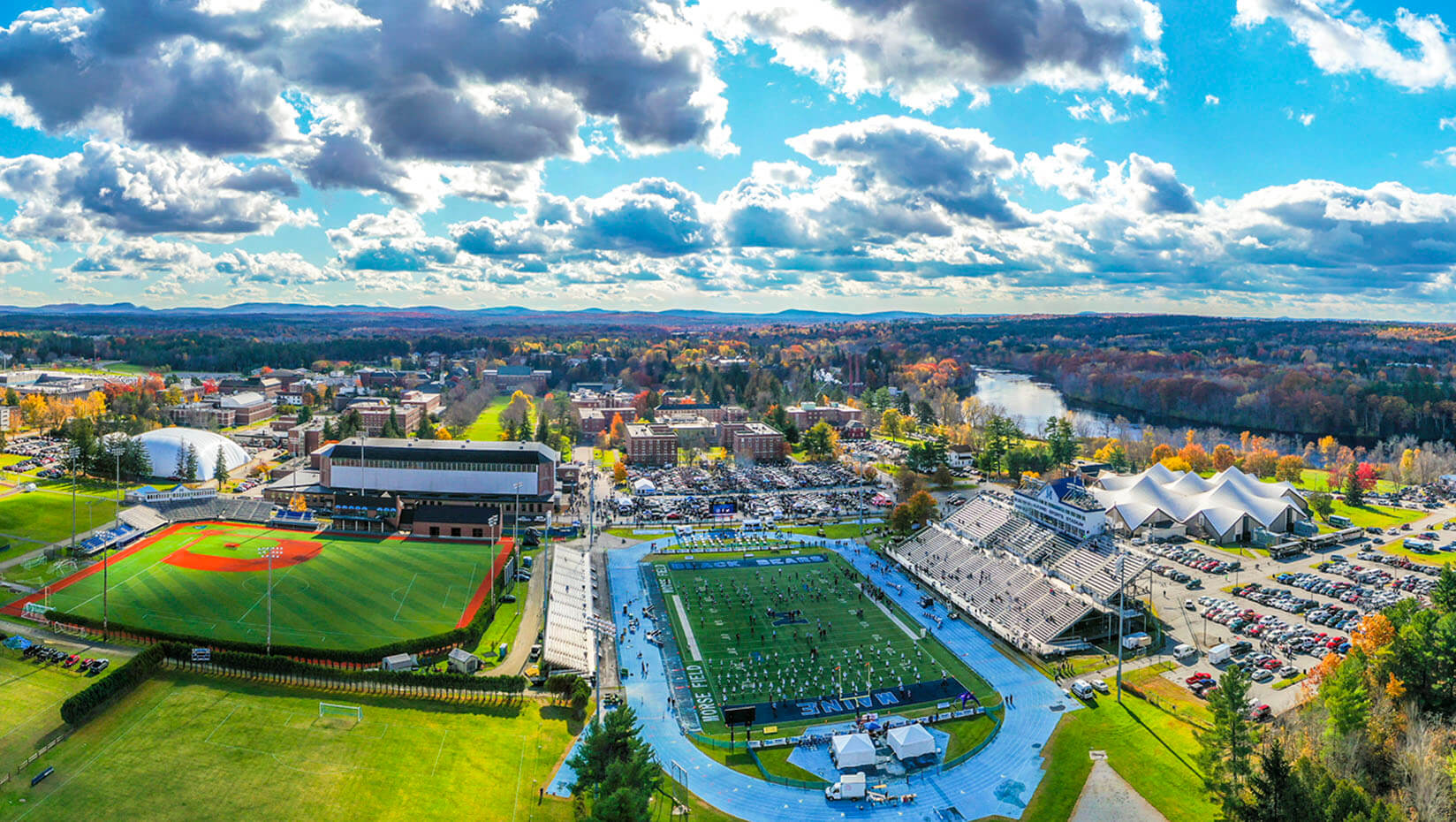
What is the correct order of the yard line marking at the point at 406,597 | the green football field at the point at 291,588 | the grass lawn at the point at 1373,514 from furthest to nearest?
the grass lawn at the point at 1373,514 → the yard line marking at the point at 406,597 → the green football field at the point at 291,588

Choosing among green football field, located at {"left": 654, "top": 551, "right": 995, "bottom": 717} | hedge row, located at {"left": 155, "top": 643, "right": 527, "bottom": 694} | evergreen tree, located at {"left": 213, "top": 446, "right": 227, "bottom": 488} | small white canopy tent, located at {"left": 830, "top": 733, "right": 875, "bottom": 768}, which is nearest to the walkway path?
small white canopy tent, located at {"left": 830, "top": 733, "right": 875, "bottom": 768}

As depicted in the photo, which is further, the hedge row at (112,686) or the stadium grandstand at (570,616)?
the stadium grandstand at (570,616)

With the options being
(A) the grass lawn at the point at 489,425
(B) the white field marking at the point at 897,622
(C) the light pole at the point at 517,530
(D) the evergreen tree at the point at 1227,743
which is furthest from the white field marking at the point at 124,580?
(D) the evergreen tree at the point at 1227,743

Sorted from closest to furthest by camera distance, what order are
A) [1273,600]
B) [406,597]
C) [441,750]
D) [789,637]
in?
1. [441,750]
2. [789,637]
3. [406,597]
4. [1273,600]

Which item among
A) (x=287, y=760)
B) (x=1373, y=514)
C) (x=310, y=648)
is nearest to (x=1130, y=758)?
(x=287, y=760)

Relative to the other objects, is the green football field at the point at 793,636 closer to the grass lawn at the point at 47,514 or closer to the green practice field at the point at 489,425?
the grass lawn at the point at 47,514

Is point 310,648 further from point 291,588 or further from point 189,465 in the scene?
point 189,465
